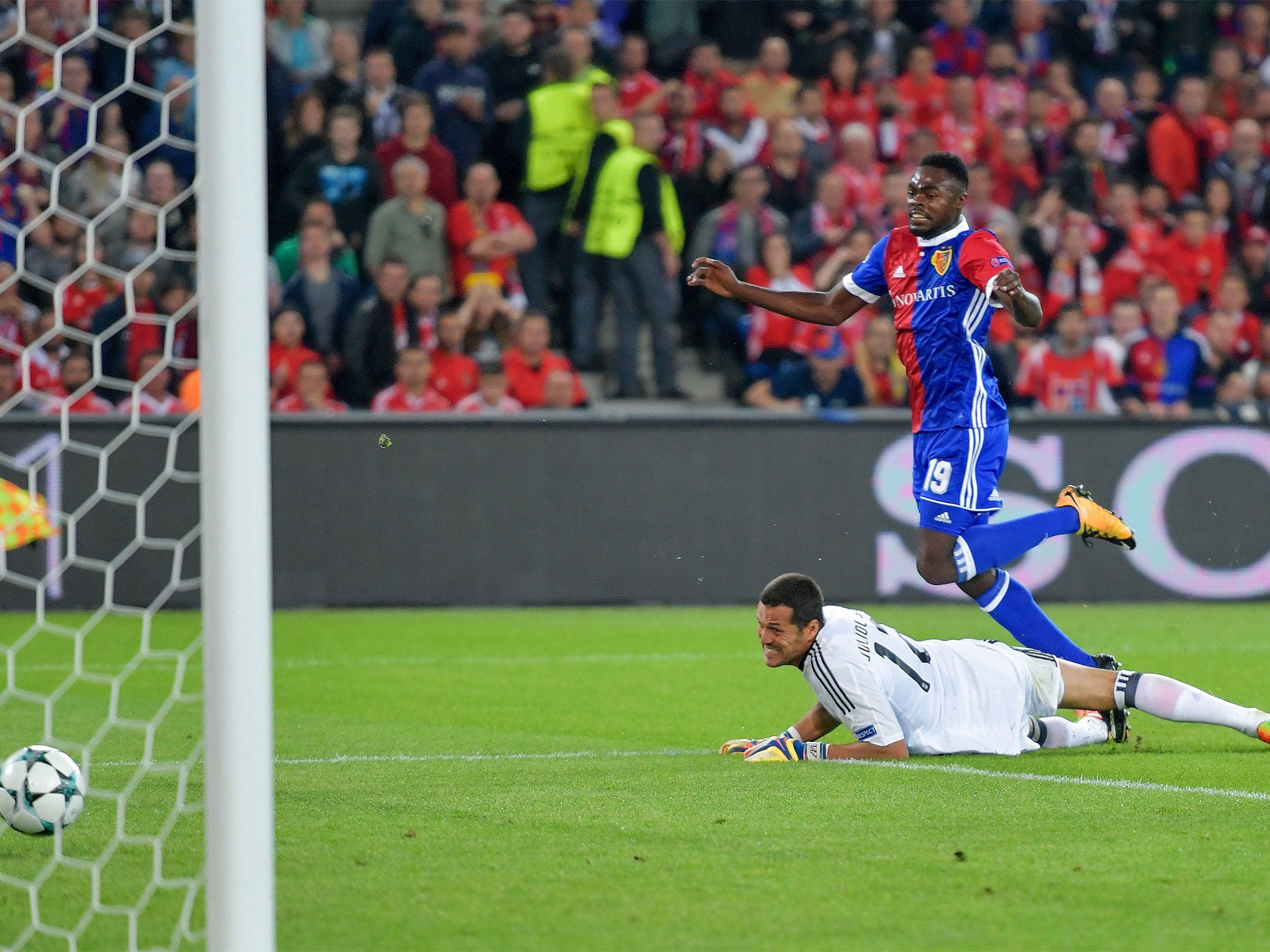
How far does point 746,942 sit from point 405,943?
27.2 inches

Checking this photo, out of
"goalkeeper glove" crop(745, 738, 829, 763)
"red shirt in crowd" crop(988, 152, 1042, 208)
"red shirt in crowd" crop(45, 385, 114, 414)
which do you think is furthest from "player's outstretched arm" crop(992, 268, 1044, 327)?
→ "red shirt in crowd" crop(988, 152, 1042, 208)

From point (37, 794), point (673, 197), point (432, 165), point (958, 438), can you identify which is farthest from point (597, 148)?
point (37, 794)

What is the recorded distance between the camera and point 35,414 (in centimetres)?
1186

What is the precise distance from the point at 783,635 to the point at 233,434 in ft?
9.47

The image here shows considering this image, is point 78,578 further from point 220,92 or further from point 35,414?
point 220,92

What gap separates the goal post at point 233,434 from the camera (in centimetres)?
335

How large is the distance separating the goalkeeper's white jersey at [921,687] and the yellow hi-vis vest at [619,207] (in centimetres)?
743

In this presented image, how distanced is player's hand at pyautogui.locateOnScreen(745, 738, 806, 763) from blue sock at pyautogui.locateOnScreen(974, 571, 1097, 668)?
3.77 ft

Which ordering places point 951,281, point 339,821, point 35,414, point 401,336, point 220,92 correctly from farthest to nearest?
point 401,336
point 35,414
point 951,281
point 339,821
point 220,92

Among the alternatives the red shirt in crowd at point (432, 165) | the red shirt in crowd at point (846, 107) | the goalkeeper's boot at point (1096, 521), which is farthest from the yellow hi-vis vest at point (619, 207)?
the goalkeeper's boot at point (1096, 521)

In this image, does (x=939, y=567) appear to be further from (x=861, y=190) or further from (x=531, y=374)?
(x=861, y=190)

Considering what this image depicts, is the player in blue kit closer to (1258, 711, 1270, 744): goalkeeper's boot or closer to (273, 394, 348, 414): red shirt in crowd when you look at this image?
(1258, 711, 1270, 744): goalkeeper's boot

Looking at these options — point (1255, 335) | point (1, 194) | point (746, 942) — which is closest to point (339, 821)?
point (746, 942)

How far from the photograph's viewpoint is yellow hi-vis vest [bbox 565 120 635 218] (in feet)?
43.5
